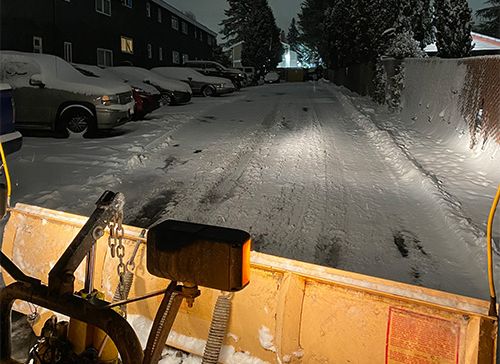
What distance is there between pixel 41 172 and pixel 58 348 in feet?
20.5

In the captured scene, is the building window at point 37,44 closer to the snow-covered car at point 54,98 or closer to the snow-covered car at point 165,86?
the snow-covered car at point 165,86

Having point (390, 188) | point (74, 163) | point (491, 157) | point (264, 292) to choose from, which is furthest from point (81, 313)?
point (491, 157)

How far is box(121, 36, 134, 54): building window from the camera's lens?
2584 centimetres

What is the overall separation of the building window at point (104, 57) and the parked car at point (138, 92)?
8483 mm

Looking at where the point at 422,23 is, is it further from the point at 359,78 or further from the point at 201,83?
the point at 201,83

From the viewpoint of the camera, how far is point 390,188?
22.8ft

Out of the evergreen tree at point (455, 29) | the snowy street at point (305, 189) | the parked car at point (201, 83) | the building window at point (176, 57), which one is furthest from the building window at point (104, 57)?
the evergreen tree at point (455, 29)

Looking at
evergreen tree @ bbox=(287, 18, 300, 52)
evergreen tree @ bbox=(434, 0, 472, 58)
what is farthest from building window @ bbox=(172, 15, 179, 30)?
evergreen tree @ bbox=(287, 18, 300, 52)

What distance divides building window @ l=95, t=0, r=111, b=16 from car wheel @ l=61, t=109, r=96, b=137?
14.2 metres

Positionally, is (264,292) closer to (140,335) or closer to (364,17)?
(140,335)

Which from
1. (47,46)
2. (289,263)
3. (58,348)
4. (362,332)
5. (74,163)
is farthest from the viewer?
(47,46)

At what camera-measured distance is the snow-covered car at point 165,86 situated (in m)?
17.4

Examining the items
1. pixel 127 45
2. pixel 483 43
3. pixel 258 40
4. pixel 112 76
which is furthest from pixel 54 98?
pixel 258 40

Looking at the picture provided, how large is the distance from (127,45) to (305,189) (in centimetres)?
2284
